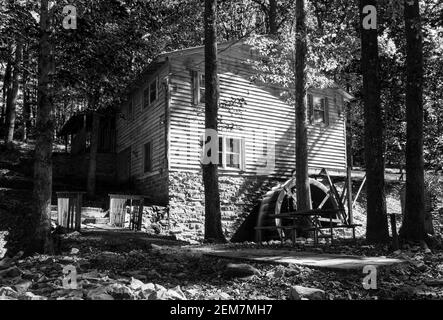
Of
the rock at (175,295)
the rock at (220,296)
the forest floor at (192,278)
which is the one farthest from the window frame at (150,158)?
the rock at (175,295)

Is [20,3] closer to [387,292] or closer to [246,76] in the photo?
[387,292]

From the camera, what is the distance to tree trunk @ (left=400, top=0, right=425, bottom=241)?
10.5m

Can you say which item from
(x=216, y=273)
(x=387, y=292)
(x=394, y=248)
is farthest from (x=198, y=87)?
(x=387, y=292)

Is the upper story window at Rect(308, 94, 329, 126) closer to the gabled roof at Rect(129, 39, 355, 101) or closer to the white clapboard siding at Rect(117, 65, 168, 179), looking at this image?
the gabled roof at Rect(129, 39, 355, 101)

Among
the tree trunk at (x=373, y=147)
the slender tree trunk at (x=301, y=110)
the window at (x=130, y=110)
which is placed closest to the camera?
the tree trunk at (x=373, y=147)

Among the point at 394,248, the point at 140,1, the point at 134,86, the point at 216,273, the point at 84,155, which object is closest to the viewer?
the point at 216,273

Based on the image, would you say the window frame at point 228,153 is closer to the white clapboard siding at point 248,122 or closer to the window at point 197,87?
the white clapboard siding at point 248,122

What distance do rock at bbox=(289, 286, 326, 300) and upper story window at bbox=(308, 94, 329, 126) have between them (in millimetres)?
16158

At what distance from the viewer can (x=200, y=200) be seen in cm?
1712

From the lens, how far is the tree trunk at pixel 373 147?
10391 mm

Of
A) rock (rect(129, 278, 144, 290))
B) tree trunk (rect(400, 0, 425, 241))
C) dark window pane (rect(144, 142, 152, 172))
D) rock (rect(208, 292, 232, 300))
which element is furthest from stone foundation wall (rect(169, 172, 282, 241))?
rock (rect(208, 292, 232, 300))

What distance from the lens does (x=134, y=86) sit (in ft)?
68.2

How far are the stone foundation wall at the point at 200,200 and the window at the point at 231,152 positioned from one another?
56 centimetres
